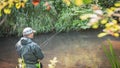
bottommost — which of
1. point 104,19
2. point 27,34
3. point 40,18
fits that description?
point 40,18

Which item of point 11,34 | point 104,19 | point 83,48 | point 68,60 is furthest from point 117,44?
point 104,19

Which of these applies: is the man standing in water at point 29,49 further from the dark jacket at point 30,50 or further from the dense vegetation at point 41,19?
the dense vegetation at point 41,19

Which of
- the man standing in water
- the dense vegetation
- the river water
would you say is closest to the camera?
the man standing in water

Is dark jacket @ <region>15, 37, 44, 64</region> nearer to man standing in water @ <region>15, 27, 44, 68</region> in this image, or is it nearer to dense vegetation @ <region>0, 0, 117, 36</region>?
man standing in water @ <region>15, 27, 44, 68</region>

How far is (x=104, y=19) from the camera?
1.60 metres

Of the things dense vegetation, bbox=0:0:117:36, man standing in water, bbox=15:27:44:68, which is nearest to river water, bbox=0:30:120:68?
dense vegetation, bbox=0:0:117:36

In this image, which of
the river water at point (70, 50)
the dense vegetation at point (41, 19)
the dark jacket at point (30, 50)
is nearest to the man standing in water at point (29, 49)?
the dark jacket at point (30, 50)

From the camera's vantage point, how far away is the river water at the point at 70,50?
887cm

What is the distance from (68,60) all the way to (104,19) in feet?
24.8

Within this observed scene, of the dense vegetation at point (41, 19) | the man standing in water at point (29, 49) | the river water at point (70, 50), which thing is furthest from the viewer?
the dense vegetation at point (41, 19)

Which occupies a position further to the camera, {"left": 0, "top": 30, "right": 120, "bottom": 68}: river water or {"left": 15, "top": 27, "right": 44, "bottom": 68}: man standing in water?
{"left": 0, "top": 30, "right": 120, "bottom": 68}: river water

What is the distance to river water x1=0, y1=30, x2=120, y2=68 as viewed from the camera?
349 inches

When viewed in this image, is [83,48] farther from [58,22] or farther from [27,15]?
[27,15]

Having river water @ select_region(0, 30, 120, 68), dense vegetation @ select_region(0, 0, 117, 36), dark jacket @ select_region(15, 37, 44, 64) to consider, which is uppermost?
dark jacket @ select_region(15, 37, 44, 64)
